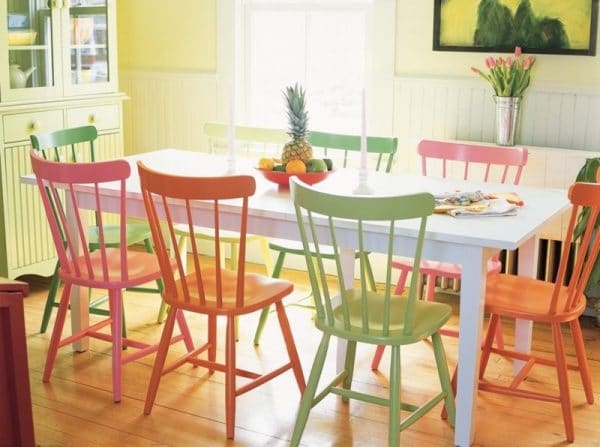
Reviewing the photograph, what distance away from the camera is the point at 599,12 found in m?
4.16

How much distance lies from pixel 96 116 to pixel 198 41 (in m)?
0.77

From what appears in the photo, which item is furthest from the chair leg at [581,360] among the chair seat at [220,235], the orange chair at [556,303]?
the chair seat at [220,235]

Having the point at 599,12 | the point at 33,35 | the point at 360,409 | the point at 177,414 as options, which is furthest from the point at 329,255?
the point at 33,35

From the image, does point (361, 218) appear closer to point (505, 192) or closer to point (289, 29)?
point (505, 192)

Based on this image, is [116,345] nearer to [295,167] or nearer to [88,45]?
[295,167]

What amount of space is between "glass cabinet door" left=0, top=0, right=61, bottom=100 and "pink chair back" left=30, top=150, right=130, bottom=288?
1.12m

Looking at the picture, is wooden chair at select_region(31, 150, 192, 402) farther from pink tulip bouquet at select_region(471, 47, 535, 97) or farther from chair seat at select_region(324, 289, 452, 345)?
pink tulip bouquet at select_region(471, 47, 535, 97)

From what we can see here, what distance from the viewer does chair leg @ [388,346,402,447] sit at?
2.79 metres

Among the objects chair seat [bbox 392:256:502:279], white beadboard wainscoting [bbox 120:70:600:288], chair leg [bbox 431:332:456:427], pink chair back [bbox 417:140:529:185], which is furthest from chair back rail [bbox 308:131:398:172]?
chair leg [bbox 431:332:456:427]

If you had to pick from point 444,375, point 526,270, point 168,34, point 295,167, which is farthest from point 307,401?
point 168,34

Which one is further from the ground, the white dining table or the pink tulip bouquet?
the pink tulip bouquet

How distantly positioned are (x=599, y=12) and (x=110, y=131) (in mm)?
2569

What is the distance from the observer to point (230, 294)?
3207mm

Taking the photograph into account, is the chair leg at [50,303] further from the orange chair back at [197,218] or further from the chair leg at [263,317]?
the chair leg at [263,317]
